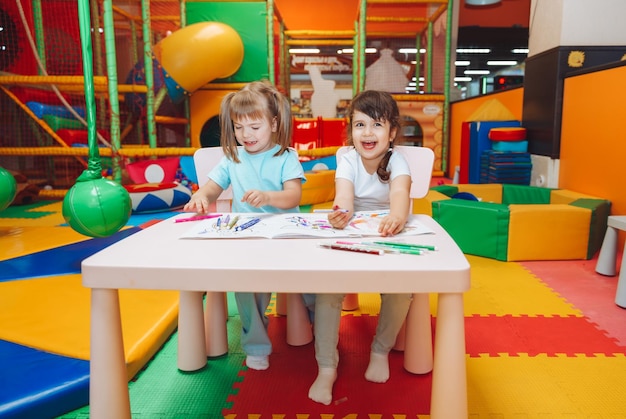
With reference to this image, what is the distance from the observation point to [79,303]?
1.89 meters

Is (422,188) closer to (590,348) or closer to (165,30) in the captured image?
(590,348)

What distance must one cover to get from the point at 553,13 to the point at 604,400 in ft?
10.4

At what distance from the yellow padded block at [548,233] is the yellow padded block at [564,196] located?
0.41m

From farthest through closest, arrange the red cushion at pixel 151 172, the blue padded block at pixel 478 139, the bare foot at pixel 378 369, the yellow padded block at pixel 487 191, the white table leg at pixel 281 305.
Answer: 1. the red cushion at pixel 151 172
2. the blue padded block at pixel 478 139
3. the yellow padded block at pixel 487 191
4. the white table leg at pixel 281 305
5. the bare foot at pixel 378 369

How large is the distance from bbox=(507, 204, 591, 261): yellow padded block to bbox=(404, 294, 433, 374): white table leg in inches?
55.4

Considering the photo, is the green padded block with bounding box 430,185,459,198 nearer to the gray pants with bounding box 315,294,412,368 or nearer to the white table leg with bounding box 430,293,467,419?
the gray pants with bounding box 315,294,412,368

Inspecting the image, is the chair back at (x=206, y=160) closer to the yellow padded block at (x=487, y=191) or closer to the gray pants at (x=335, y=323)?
the gray pants at (x=335, y=323)

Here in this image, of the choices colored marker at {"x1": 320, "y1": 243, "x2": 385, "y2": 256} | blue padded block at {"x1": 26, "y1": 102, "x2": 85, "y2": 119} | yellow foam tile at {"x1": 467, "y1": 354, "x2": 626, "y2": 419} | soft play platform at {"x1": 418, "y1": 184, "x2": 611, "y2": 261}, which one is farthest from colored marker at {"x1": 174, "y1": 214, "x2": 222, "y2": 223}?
blue padded block at {"x1": 26, "y1": 102, "x2": 85, "y2": 119}

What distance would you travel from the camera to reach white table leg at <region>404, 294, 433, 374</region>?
4.76ft

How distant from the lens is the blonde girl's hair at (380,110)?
1510 mm

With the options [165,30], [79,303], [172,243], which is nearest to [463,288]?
[172,243]

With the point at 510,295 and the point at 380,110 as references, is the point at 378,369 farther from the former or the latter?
the point at 510,295

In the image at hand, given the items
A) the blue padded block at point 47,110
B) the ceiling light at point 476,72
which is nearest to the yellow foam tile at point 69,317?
the blue padded block at point 47,110

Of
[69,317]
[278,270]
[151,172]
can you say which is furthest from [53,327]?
[151,172]
